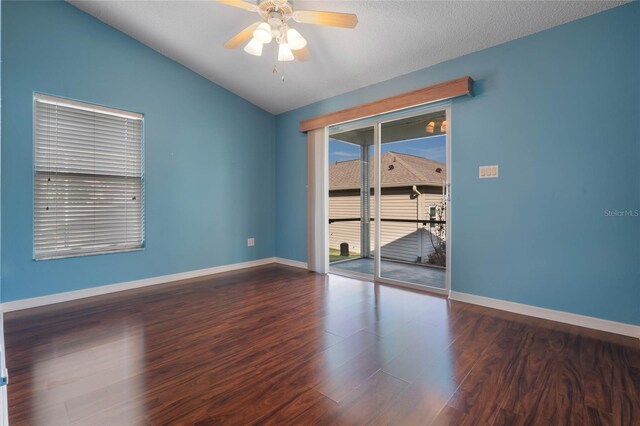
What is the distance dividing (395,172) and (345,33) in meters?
2.51

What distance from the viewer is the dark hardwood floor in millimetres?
1510

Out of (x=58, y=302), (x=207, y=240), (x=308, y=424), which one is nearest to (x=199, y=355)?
(x=308, y=424)

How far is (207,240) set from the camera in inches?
176

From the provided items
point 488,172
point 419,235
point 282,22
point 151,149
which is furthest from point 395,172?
point 151,149

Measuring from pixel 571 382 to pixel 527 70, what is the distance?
8.81 ft

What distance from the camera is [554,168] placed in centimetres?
273

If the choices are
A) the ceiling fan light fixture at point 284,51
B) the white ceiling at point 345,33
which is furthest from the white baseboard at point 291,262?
the ceiling fan light fixture at point 284,51

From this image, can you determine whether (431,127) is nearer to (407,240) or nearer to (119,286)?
(407,240)

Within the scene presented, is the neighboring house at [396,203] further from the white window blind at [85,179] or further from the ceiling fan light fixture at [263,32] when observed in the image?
the white window blind at [85,179]

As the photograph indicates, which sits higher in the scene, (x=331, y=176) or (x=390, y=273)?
(x=331, y=176)

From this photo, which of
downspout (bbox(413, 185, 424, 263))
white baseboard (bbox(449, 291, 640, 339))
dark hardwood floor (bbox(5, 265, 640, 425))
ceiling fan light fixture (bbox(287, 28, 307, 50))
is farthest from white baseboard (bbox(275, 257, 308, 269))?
ceiling fan light fixture (bbox(287, 28, 307, 50))

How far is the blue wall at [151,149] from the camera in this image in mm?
2951

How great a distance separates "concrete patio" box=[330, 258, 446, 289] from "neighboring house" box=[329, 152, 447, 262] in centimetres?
31

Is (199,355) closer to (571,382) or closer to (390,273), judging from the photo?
(571,382)
